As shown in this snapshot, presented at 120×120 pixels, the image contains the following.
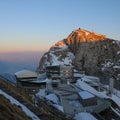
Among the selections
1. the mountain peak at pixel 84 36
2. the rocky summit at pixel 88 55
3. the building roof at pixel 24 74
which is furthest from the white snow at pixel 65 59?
the building roof at pixel 24 74

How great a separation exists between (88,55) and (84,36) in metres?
21.0

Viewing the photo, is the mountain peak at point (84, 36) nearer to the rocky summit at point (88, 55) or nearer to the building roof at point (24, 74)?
the rocky summit at point (88, 55)

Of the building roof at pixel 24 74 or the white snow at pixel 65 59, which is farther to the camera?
the white snow at pixel 65 59

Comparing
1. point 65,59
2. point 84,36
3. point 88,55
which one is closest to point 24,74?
point 88,55

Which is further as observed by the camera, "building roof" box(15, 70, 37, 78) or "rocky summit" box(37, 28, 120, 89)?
"rocky summit" box(37, 28, 120, 89)

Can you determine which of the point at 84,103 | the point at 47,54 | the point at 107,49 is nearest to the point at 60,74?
the point at 84,103

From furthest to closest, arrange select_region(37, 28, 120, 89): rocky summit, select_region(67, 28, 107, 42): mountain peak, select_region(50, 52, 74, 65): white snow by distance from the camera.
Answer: select_region(67, 28, 107, 42): mountain peak → select_region(50, 52, 74, 65): white snow → select_region(37, 28, 120, 89): rocky summit

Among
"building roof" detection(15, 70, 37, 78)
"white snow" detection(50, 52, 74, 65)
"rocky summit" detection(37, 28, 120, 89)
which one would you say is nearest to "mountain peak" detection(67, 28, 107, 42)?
"rocky summit" detection(37, 28, 120, 89)

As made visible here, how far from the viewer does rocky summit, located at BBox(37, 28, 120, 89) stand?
516ft

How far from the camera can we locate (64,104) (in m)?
42.0

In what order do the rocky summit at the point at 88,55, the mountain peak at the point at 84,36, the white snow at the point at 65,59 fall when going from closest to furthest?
1. the rocky summit at the point at 88,55
2. the white snow at the point at 65,59
3. the mountain peak at the point at 84,36

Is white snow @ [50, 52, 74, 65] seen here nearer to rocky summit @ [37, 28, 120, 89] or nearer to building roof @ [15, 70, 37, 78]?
rocky summit @ [37, 28, 120, 89]

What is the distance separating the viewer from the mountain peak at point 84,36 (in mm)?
186938

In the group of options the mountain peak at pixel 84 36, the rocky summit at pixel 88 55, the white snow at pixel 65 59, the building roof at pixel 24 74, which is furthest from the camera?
the mountain peak at pixel 84 36
